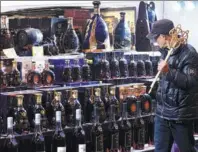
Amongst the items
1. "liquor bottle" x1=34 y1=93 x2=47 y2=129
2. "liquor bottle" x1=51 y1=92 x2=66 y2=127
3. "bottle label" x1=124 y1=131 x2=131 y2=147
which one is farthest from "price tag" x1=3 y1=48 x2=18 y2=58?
"bottle label" x1=124 y1=131 x2=131 y2=147

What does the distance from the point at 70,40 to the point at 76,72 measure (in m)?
0.26

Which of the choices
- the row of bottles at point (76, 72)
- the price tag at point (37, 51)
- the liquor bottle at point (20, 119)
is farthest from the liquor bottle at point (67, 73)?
the liquor bottle at point (20, 119)

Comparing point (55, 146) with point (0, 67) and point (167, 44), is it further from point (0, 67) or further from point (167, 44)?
point (167, 44)

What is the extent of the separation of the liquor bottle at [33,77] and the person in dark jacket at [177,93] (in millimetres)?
891

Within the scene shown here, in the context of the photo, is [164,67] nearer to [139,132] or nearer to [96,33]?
[96,33]

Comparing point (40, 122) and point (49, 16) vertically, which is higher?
point (49, 16)

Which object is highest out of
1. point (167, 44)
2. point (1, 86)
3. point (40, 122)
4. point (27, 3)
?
point (27, 3)

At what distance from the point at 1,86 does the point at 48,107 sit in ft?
1.41

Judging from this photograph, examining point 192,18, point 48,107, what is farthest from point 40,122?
point 192,18

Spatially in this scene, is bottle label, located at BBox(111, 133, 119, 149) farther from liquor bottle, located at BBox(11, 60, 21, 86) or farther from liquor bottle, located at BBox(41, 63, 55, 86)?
liquor bottle, located at BBox(11, 60, 21, 86)

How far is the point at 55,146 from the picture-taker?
147 inches

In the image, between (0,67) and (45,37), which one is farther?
(45,37)

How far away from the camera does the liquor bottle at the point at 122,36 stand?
420 centimetres

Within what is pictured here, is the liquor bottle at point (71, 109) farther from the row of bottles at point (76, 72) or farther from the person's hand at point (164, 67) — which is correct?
the person's hand at point (164, 67)
